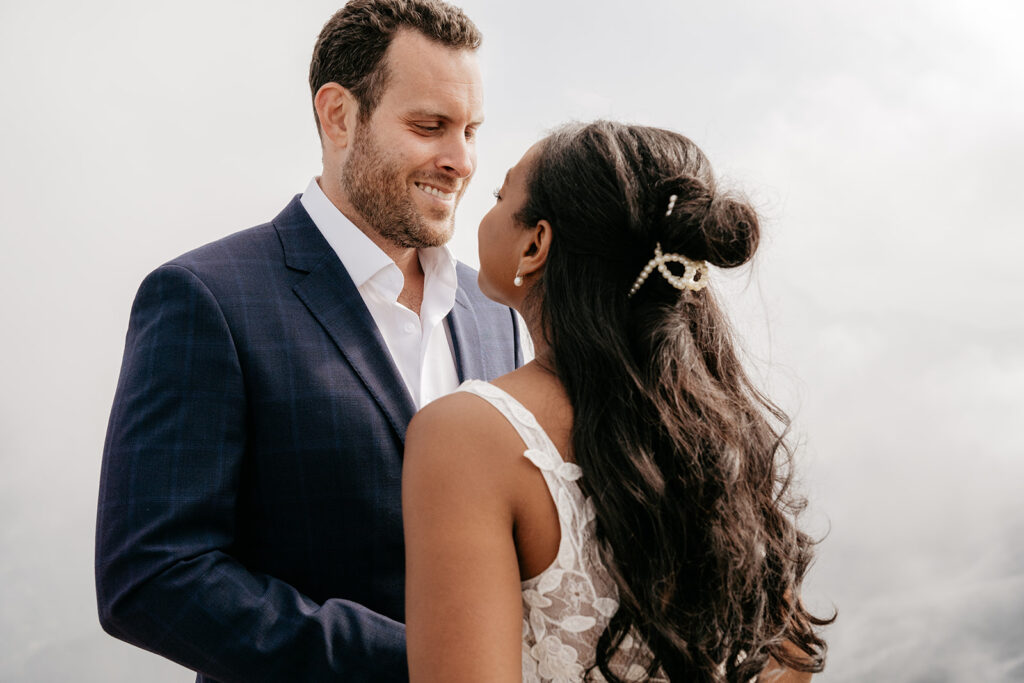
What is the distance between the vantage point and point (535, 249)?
1688mm

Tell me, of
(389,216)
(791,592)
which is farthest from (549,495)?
(389,216)

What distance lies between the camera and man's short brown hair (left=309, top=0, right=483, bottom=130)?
8.63 ft

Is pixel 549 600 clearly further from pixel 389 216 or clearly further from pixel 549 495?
pixel 389 216

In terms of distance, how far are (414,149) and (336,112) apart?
12.7 inches

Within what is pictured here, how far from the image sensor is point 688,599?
5.06ft

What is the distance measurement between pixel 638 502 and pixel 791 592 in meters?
0.48

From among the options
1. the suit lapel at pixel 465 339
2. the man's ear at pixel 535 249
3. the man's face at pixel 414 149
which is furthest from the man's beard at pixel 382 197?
the man's ear at pixel 535 249

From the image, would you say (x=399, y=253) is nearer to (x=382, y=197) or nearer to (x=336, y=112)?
(x=382, y=197)

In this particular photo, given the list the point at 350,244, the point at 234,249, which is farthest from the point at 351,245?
the point at 234,249

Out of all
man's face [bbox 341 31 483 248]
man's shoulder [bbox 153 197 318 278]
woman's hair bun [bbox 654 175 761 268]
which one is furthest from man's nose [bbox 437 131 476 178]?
woman's hair bun [bbox 654 175 761 268]

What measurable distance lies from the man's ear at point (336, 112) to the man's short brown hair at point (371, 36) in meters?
0.03

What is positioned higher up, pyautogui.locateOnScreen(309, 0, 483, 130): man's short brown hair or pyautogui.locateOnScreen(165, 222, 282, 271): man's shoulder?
pyautogui.locateOnScreen(309, 0, 483, 130): man's short brown hair

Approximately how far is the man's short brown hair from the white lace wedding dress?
142 centimetres

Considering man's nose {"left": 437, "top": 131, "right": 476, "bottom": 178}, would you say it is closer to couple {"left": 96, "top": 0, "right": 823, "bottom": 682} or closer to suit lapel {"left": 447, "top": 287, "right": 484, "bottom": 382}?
couple {"left": 96, "top": 0, "right": 823, "bottom": 682}
